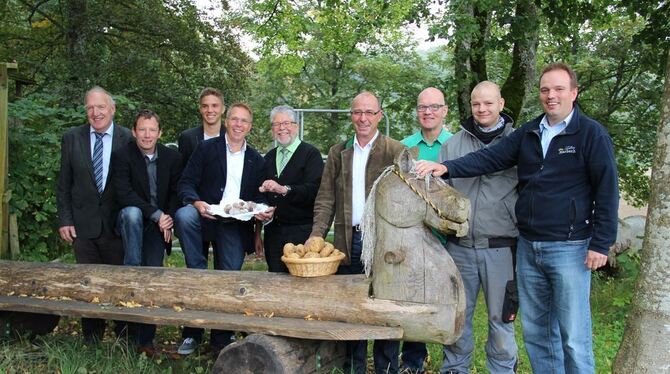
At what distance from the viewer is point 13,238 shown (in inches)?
318

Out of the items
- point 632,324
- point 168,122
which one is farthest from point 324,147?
point 632,324

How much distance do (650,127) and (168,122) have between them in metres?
9.46

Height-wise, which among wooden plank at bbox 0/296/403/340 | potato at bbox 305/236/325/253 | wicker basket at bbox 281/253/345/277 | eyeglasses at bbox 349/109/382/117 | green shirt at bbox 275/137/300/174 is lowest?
wooden plank at bbox 0/296/403/340

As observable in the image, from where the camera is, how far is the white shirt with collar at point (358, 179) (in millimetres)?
4504

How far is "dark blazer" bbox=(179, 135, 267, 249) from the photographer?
5027mm

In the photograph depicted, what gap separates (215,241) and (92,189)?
108 centimetres

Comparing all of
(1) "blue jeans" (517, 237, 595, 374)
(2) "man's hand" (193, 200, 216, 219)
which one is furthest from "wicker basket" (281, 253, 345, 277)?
(1) "blue jeans" (517, 237, 595, 374)

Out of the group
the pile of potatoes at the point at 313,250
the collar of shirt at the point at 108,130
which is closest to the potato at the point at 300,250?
the pile of potatoes at the point at 313,250

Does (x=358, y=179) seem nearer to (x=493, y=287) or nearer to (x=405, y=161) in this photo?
(x=405, y=161)

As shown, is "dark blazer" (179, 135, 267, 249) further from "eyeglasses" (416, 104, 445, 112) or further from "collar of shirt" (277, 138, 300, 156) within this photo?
"eyeglasses" (416, 104, 445, 112)

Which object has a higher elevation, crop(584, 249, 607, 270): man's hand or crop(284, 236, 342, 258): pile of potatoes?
crop(584, 249, 607, 270): man's hand

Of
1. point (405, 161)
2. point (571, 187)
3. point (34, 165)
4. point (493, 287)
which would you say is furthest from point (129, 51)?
point (571, 187)

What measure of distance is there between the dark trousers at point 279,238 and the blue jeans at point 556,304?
170 centimetres

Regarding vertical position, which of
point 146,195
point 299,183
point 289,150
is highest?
point 289,150
